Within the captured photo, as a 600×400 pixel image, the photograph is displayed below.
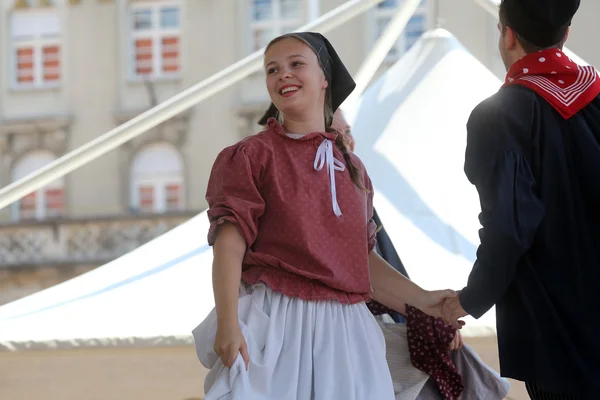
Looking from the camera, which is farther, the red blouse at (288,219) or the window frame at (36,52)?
the window frame at (36,52)

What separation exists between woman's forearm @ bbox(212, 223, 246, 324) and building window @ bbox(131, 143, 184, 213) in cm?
1814

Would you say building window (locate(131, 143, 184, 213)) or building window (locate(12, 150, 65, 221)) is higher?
building window (locate(131, 143, 184, 213))

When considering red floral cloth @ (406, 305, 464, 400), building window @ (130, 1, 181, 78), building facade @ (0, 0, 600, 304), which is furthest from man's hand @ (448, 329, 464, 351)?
building window @ (130, 1, 181, 78)

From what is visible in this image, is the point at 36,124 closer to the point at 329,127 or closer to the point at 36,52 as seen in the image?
the point at 36,52

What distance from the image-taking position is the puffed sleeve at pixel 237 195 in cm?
201

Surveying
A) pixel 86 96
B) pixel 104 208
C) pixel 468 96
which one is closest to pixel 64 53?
pixel 86 96

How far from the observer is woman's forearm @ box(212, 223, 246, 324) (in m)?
1.94

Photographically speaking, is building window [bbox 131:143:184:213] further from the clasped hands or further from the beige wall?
the clasped hands

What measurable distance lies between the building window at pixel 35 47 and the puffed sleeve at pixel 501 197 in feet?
67.3

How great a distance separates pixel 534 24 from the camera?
2.10 m

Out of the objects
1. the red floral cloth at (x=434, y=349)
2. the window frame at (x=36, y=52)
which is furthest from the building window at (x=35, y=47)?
the red floral cloth at (x=434, y=349)

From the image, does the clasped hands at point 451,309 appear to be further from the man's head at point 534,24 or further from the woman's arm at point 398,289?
the man's head at point 534,24

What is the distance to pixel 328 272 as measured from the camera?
204 centimetres

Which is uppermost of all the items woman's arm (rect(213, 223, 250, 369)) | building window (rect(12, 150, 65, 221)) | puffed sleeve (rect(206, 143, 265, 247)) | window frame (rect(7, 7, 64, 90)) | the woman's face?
the woman's face
